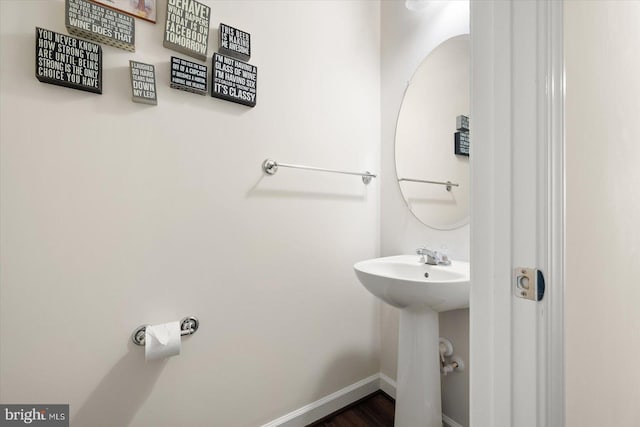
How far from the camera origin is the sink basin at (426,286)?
1.08 meters

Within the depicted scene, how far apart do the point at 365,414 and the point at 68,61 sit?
1941 mm

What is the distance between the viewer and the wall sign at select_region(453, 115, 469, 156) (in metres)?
1.37

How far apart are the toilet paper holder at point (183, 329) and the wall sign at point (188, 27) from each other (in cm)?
103

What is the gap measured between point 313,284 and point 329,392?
1.92 feet

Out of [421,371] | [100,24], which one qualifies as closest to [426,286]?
[421,371]

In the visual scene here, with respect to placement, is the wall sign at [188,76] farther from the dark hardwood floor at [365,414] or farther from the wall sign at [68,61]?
the dark hardwood floor at [365,414]

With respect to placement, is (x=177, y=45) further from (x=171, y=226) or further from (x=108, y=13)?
(x=171, y=226)

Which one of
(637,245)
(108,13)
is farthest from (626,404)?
(108,13)

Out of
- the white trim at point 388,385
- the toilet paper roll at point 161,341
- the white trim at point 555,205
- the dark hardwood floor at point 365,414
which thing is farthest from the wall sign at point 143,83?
the white trim at point 388,385

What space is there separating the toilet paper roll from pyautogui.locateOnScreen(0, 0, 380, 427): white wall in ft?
0.27

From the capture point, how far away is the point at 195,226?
1188 millimetres

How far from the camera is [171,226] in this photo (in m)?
1.14

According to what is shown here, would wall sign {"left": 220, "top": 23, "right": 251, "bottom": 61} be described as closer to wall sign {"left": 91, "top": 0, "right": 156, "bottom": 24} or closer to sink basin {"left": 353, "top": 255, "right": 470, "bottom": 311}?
wall sign {"left": 91, "top": 0, "right": 156, "bottom": 24}

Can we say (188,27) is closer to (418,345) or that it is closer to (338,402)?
(418,345)
